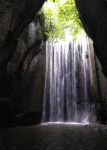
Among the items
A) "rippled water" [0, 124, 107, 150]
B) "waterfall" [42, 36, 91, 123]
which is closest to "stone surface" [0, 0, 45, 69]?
"rippled water" [0, 124, 107, 150]

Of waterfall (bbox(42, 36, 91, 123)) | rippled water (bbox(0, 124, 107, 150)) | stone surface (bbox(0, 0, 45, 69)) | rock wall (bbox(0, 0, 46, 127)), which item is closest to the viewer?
rippled water (bbox(0, 124, 107, 150))

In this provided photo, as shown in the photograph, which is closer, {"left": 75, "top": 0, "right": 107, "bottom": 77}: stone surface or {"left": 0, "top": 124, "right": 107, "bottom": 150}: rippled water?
{"left": 0, "top": 124, "right": 107, "bottom": 150}: rippled water

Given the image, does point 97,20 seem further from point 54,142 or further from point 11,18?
point 54,142

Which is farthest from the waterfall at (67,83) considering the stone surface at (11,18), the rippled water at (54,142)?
the stone surface at (11,18)

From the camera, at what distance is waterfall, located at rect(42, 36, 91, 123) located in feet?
39.7

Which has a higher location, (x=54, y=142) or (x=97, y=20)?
(x=97, y=20)

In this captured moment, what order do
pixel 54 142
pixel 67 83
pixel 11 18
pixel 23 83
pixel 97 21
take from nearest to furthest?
1. pixel 54 142
2. pixel 11 18
3. pixel 97 21
4. pixel 23 83
5. pixel 67 83

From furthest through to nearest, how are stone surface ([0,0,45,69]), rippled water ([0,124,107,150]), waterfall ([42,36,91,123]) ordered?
waterfall ([42,36,91,123]), stone surface ([0,0,45,69]), rippled water ([0,124,107,150])

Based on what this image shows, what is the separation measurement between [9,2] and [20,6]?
1.73 ft

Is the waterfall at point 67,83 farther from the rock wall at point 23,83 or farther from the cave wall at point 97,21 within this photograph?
the cave wall at point 97,21

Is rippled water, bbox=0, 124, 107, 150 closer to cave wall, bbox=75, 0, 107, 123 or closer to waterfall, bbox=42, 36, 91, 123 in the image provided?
cave wall, bbox=75, 0, 107, 123

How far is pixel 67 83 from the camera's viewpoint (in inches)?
528

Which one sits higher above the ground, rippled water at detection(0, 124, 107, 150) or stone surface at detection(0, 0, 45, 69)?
stone surface at detection(0, 0, 45, 69)

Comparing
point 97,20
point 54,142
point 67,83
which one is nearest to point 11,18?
point 97,20
